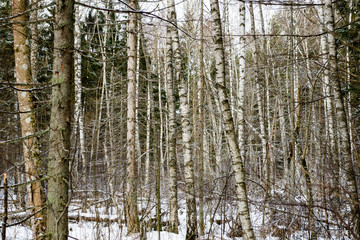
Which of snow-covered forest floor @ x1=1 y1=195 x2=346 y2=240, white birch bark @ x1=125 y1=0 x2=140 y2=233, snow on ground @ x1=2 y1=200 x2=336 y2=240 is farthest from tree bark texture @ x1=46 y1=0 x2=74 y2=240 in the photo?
white birch bark @ x1=125 y1=0 x2=140 y2=233

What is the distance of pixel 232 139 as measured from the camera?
359 cm

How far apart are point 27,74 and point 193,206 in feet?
13.6

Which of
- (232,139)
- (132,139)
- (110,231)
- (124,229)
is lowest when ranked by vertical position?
(124,229)

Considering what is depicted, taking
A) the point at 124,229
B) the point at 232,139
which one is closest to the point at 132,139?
the point at 124,229

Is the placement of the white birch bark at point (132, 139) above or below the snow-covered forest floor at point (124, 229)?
above

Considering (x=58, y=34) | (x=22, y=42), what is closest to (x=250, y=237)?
(x=58, y=34)

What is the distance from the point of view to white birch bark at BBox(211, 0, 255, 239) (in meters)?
3.45

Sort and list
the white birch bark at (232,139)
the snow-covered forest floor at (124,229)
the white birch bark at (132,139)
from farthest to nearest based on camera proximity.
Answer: the white birch bark at (132,139)
the snow-covered forest floor at (124,229)
the white birch bark at (232,139)

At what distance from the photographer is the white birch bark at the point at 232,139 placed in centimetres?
345

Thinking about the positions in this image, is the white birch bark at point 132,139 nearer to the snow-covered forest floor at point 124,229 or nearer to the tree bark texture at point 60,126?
the snow-covered forest floor at point 124,229

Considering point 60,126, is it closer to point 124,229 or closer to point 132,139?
point 132,139

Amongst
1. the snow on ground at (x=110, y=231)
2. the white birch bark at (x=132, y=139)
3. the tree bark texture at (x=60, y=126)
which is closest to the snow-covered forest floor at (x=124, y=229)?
the snow on ground at (x=110, y=231)

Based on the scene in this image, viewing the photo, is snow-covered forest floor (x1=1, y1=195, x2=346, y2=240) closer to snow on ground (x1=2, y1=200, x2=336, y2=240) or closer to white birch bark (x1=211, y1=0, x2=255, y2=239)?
snow on ground (x1=2, y1=200, x2=336, y2=240)

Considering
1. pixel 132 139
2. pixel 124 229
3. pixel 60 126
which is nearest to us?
pixel 60 126
